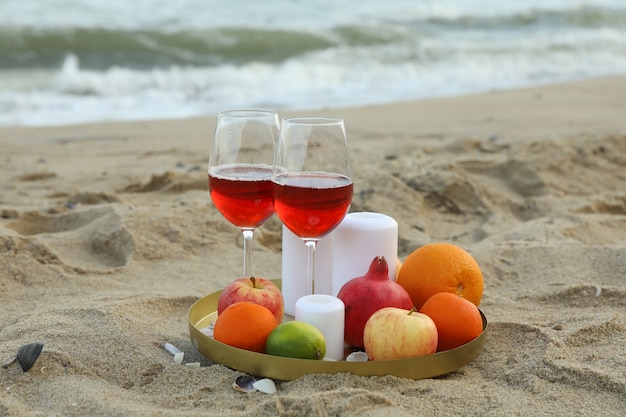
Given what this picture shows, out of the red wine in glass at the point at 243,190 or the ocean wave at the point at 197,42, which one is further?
the ocean wave at the point at 197,42

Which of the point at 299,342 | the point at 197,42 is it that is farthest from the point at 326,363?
the point at 197,42

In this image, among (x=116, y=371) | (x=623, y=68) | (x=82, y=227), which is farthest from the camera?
(x=623, y=68)

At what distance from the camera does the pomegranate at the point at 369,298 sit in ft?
7.64

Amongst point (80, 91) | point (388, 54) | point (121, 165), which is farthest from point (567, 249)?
point (388, 54)

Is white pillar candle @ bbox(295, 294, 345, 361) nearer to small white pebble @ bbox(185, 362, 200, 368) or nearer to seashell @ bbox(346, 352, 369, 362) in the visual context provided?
seashell @ bbox(346, 352, 369, 362)

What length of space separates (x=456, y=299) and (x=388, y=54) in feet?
34.3

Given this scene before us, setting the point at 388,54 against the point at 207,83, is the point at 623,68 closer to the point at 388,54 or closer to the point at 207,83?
the point at 388,54

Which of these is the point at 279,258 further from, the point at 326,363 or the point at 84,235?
the point at 326,363

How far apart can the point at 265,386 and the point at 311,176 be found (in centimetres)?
57

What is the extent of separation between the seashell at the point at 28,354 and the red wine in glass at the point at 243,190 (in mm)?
631

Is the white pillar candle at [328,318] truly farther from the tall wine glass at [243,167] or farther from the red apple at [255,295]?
the tall wine glass at [243,167]

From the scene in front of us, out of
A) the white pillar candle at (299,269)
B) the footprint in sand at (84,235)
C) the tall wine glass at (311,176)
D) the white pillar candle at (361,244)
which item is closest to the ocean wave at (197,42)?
the footprint in sand at (84,235)

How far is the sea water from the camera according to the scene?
362 inches

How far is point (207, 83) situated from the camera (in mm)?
10156
